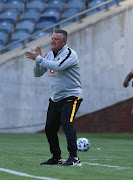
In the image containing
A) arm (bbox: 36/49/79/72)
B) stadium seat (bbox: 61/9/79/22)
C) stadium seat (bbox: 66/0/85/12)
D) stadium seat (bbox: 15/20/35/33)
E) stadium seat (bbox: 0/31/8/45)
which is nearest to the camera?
arm (bbox: 36/49/79/72)

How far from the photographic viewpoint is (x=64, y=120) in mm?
6918

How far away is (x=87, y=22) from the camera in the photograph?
20469mm

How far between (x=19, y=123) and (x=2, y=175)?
13989mm

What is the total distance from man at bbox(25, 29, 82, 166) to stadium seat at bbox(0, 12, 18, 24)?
17.2 metres

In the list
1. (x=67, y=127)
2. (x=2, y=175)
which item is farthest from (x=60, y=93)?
(x=2, y=175)

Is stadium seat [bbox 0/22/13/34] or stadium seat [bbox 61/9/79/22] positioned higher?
stadium seat [bbox 61/9/79/22]

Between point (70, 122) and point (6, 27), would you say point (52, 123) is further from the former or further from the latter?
point (6, 27)

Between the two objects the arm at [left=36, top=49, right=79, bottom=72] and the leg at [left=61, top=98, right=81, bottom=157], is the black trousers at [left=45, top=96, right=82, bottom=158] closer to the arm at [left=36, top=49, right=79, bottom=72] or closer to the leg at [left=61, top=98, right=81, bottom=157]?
the leg at [left=61, top=98, right=81, bottom=157]

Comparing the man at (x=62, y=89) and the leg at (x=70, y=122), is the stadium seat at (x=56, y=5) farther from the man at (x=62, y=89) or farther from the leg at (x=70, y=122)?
the leg at (x=70, y=122)

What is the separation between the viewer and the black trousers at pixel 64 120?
22.5 ft

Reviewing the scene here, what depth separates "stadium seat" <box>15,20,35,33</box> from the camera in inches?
904

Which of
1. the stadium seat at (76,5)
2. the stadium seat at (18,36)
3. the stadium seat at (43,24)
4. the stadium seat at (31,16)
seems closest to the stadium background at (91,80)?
the stadium seat at (18,36)

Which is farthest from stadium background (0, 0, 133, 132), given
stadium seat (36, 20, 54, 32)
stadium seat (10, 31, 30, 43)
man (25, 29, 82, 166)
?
man (25, 29, 82, 166)

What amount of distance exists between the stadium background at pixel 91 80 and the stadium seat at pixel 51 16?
2.80 m
